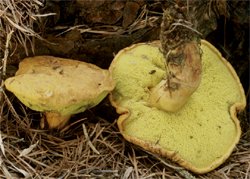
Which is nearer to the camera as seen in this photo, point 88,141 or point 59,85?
point 59,85

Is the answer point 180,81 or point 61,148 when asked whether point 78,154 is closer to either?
point 61,148

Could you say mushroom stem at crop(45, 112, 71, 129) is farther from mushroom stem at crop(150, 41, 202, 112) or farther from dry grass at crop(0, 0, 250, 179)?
mushroom stem at crop(150, 41, 202, 112)

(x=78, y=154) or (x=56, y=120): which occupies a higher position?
(x=56, y=120)

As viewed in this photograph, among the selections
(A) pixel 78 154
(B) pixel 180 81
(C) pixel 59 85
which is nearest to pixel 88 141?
(A) pixel 78 154

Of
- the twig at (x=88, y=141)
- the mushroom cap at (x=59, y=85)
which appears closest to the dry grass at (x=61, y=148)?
the twig at (x=88, y=141)

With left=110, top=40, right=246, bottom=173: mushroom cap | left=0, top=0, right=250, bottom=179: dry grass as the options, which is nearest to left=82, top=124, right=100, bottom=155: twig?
left=0, top=0, right=250, bottom=179: dry grass

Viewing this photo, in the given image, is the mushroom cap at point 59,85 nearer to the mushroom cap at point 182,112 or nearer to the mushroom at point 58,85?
the mushroom at point 58,85

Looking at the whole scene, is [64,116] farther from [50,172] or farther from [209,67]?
[209,67]
